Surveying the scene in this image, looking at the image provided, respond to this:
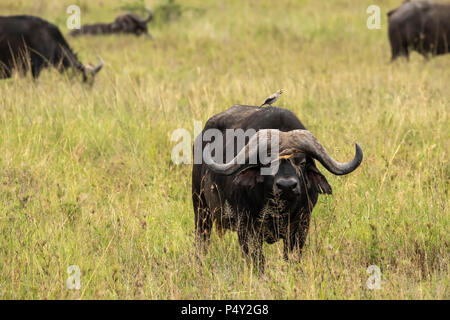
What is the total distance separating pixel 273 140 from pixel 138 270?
1.18 meters

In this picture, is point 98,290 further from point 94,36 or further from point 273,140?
point 94,36

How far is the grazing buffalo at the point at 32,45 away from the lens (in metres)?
10.8

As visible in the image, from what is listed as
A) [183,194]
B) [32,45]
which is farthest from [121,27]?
[183,194]

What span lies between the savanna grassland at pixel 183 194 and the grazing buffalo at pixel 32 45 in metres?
0.69

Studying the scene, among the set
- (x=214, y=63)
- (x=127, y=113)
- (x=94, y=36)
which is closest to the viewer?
(x=127, y=113)

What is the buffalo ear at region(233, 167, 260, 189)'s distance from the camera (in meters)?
4.23

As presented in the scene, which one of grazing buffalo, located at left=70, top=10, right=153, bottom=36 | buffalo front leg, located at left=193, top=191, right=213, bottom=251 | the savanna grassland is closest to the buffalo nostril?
the savanna grassland

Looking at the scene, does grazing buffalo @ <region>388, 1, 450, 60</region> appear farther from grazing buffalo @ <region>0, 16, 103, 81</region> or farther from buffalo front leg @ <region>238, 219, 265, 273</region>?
buffalo front leg @ <region>238, 219, 265, 273</region>

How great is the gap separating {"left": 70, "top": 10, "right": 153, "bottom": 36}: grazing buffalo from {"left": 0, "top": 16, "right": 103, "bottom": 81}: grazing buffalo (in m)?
6.07

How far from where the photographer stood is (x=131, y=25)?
58.1 feet

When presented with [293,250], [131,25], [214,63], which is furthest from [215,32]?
[293,250]

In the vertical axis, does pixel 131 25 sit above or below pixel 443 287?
above

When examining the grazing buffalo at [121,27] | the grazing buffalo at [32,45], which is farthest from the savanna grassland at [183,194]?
the grazing buffalo at [121,27]

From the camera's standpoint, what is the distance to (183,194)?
19.7ft
